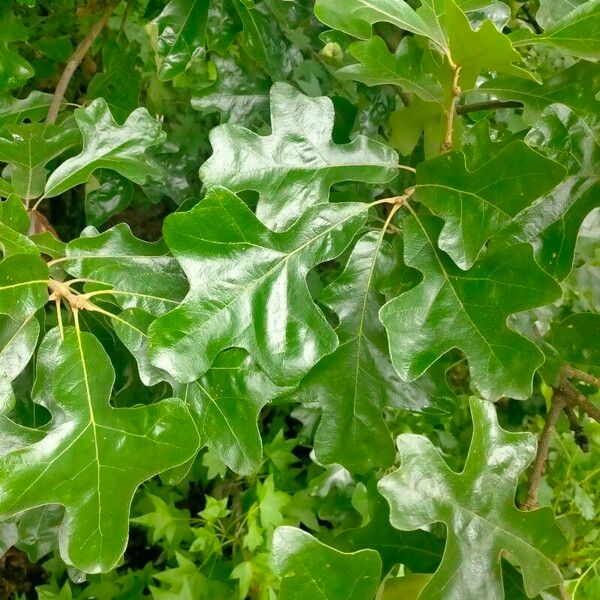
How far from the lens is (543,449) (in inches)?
41.2

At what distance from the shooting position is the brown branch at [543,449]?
3.13 ft

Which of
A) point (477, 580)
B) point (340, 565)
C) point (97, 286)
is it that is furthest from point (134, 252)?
point (477, 580)

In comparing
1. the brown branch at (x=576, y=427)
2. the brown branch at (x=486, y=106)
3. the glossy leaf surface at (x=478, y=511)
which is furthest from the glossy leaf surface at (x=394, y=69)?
the brown branch at (x=576, y=427)

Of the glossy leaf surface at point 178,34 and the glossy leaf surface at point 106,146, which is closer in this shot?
the glossy leaf surface at point 106,146

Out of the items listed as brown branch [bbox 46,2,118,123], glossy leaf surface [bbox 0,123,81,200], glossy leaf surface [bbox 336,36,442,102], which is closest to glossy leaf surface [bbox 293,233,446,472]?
glossy leaf surface [bbox 336,36,442,102]

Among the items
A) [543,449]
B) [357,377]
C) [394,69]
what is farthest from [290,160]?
[543,449]

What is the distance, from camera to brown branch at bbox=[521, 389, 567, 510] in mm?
953

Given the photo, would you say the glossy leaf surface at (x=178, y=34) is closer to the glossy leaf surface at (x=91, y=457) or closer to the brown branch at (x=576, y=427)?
the glossy leaf surface at (x=91, y=457)

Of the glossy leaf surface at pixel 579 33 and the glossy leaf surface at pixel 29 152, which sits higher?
the glossy leaf surface at pixel 579 33

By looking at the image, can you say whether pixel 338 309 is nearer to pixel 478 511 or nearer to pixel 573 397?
pixel 478 511

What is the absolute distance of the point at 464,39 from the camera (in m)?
0.83

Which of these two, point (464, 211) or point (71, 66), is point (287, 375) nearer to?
point (464, 211)

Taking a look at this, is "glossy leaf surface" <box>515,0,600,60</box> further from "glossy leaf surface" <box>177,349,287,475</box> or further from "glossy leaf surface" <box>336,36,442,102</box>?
"glossy leaf surface" <box>177,349,287,475</box>

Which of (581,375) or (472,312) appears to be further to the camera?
(581,375)
